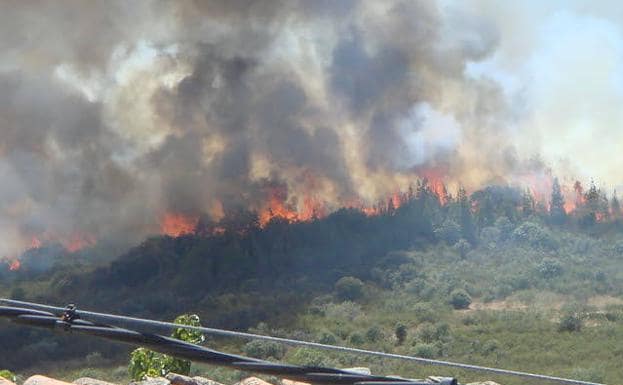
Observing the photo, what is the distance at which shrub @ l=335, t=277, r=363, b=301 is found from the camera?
425 feet

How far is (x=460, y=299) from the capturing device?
404 ft

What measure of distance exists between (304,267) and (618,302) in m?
50.4

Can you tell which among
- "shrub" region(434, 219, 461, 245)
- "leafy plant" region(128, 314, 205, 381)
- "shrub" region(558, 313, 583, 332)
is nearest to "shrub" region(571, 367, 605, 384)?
"shrub" region(558, 313, 583, 332)

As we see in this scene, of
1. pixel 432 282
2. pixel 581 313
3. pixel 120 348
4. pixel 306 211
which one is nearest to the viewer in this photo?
pixel 120 348

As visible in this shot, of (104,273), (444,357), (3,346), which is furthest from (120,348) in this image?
(104,273)

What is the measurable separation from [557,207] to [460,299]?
49992mm

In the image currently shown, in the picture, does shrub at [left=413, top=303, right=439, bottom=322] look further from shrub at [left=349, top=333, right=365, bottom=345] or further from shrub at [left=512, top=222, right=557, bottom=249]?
shrub at [left=512, top=222, right=557, bottom=249]

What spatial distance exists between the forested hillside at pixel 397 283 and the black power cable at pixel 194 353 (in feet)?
197

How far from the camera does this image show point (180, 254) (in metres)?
162

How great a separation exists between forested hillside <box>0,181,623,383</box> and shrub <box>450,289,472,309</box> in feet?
0.60

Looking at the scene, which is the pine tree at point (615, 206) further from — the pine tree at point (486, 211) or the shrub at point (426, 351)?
the shrub at point (426, 351)

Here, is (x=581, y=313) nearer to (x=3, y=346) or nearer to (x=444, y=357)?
(x=444, y=357)

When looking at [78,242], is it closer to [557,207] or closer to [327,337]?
[557,207]

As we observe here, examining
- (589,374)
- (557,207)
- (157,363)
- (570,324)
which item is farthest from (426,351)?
(557,207)
